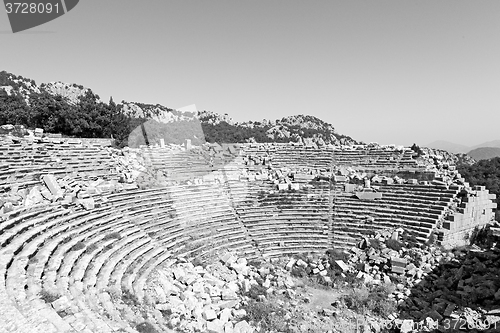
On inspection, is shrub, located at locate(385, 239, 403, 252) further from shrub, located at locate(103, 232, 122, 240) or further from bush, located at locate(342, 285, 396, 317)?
shrub, located at locate(103, 232, 122, 240)

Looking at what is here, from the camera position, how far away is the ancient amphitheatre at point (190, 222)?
6.72m

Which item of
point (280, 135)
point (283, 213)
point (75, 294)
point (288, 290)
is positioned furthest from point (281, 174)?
point (280, 135)

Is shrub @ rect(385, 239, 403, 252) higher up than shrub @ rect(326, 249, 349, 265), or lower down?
higher up

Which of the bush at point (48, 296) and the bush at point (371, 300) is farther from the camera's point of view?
the bush at point (371, 300)

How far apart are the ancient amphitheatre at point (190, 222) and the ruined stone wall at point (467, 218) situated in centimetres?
8

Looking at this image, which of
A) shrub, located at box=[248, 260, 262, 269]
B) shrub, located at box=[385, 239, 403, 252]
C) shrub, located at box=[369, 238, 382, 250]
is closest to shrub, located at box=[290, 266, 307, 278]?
shrub, located at box=[248, 260, 262, 269]

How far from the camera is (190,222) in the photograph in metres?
13.5

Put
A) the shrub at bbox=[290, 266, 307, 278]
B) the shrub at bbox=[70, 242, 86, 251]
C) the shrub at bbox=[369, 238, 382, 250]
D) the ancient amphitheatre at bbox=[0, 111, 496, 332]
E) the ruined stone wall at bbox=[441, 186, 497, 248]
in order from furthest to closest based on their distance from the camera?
the ruined stone wall at bbox=[441, 186, 497, 248] → the shrub at bbox=[369, 238, 382, 250] → the shrub at bbox=[290, 266, 307, 278] → the shrub at bbox=[70, 242, 86, 251] → the ancient amphitheatre at bbox=[0, 111, 496, 332]

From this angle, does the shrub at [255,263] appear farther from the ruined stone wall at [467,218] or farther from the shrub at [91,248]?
the ruined stone wall at [467,218]

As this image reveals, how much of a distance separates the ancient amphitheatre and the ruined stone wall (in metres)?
0.08

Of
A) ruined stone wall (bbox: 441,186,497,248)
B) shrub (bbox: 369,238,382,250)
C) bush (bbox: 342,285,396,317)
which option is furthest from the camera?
ruined stone wall (bbox: 441,186,497,248)

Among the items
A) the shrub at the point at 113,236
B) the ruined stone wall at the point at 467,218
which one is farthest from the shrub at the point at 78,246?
the ruined stone wall at the point at 467,218

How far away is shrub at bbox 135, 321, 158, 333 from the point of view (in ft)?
18.6

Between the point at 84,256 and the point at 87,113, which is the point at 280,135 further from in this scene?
the point at 84,256
